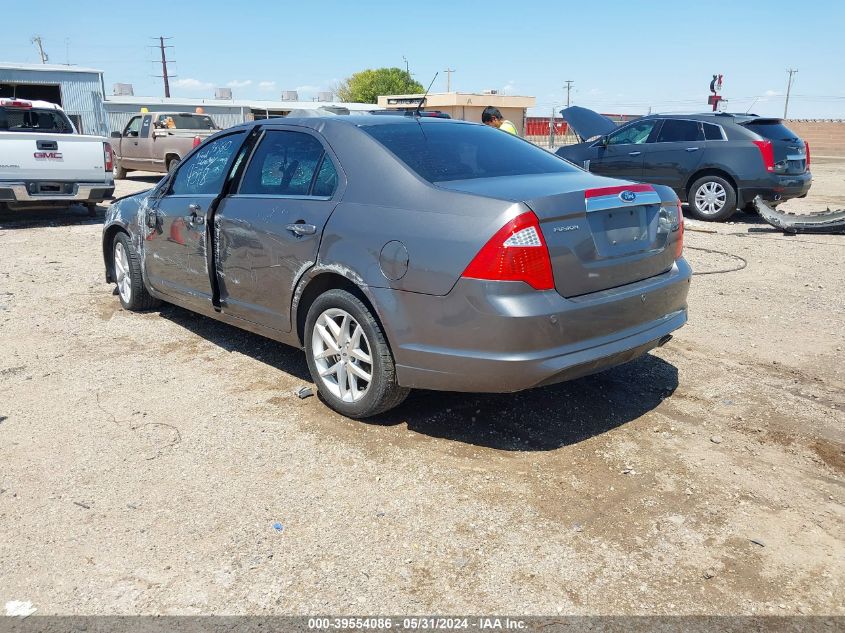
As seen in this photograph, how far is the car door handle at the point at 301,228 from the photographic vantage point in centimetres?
392

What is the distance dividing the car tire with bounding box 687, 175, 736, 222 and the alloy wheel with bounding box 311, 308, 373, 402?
9.59 m

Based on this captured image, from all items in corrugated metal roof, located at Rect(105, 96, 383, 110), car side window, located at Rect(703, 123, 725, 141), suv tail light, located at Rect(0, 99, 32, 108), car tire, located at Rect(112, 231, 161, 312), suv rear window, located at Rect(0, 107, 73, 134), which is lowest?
car tire, located at Rect(112, 231, 161, 312)

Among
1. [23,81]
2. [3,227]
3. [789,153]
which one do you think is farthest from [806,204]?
[23,81]

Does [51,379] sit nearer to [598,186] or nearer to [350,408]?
[350,408]

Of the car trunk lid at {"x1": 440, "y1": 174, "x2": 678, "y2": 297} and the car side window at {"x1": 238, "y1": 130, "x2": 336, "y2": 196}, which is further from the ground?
the car side window at {"x1": 238, "y1": 130, "x2": 336, "y2": 196}

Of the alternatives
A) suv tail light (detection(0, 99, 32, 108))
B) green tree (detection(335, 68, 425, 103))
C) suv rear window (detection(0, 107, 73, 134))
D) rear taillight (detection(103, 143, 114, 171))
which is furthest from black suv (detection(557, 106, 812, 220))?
green tree (detection(335, 68, 425, 103))

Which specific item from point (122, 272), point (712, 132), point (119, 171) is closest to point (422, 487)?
point (122, 272)

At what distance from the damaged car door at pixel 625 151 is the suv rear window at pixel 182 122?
433 inches

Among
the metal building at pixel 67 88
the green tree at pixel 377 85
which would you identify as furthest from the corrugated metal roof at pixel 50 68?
the green tree at pixel 377 85

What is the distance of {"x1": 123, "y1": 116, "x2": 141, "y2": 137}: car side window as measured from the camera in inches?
746

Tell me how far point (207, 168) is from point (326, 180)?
59.4 inches

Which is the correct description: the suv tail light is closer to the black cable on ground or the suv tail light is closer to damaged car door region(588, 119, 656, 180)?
damaged car door region(588, 119, 656, 180)

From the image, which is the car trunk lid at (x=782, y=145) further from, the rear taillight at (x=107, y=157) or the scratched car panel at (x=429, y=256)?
the rear taillight at (x=107, y=157)

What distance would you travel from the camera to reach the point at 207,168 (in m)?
5.09
